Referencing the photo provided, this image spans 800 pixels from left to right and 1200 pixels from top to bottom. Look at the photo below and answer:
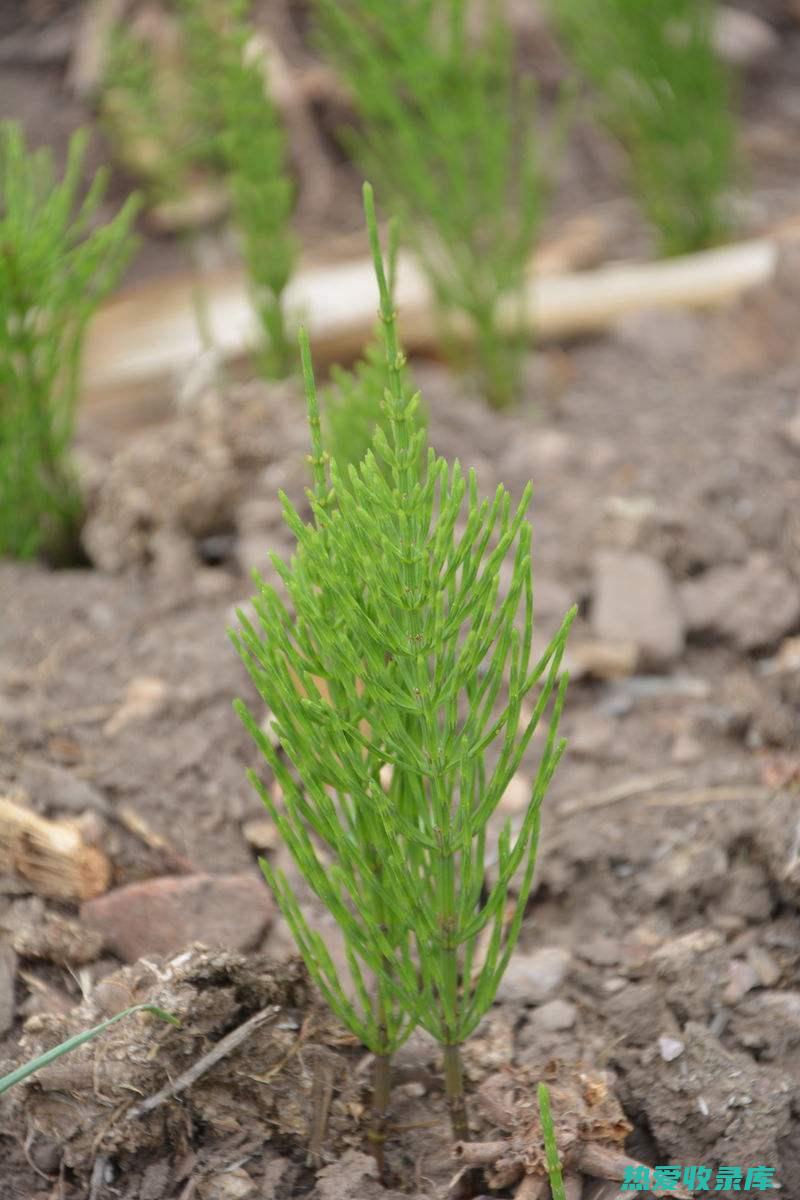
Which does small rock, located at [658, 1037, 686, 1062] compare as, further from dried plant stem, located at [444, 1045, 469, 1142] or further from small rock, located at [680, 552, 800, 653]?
small rock, located at [680, 552, 800, 653]

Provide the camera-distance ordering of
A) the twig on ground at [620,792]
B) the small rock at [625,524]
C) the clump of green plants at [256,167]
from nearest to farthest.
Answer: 1. the twig on ground at [620,792]
2. the small rock at [625,524]
3. the clump of green plants at [256,167]

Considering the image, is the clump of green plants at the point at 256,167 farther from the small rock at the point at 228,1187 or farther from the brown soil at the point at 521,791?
the small rock at the point at 228,1187

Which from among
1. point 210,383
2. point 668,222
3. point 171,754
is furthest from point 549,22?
point 171,754

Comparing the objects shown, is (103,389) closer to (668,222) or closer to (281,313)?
(281,313)

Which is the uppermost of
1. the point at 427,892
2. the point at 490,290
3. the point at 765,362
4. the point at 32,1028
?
the point at 490,290

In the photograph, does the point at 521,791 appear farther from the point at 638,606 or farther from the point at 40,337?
the point at 40,337

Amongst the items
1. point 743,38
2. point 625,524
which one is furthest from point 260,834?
point 743,38

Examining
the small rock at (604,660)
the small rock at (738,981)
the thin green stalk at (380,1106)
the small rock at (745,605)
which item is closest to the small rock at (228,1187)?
the thin green stalk at (380,1106)

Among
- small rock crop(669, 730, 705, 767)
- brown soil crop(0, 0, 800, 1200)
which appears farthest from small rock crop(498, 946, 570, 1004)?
small rock crop(669, 730, 705, 767)
